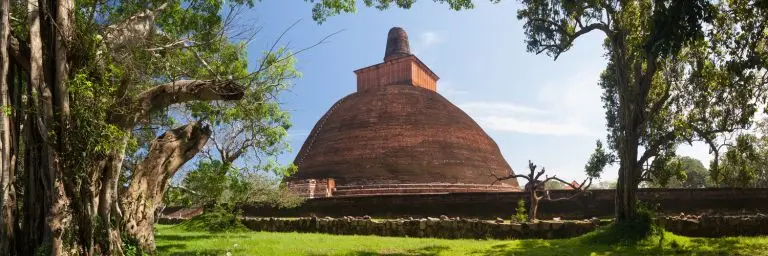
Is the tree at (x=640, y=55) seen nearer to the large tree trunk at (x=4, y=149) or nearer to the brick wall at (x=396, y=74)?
the large tree trunk at (x=4, y=149)

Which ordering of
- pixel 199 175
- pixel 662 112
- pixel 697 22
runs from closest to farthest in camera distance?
pixel 697 22 < pixel 199 175 < pixel 662 112

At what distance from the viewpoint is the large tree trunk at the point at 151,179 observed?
759 centimetres

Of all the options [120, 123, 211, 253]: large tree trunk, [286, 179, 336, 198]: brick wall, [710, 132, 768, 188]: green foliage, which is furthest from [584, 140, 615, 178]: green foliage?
[120, 123, 211, 253]: large tree trunk

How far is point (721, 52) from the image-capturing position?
34.2ft

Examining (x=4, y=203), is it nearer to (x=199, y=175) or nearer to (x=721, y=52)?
(x=199, y=175)

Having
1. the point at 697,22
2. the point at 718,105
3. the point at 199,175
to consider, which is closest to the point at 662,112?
the point at 718,105

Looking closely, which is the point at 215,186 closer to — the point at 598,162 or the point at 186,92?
the point at 186,92

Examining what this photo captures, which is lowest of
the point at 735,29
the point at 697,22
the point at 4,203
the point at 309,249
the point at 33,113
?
the point at 309,249

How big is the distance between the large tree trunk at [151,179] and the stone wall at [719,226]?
33.1 feet

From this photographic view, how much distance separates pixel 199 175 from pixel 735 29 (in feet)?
40.3

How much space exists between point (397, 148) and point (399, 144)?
1.15 feet

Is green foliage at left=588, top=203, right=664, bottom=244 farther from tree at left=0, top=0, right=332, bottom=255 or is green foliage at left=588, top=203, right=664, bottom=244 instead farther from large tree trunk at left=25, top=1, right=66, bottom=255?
large tree trunk at left=25, top=1, right=66, bottom=255

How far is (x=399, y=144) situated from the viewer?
29703mm

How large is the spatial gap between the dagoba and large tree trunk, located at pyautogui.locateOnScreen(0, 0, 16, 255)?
19.5 m
